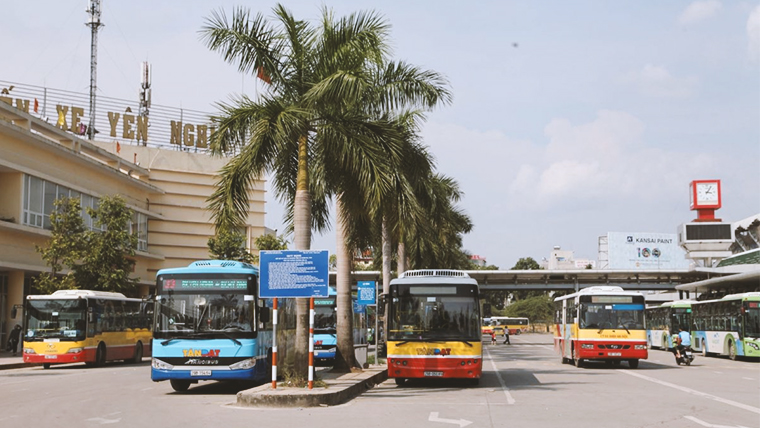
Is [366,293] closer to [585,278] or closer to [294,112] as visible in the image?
[294,112]

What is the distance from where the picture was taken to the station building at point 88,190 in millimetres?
44062

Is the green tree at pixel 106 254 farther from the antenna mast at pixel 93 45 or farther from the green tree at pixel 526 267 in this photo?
the green tree at pixel 526 267

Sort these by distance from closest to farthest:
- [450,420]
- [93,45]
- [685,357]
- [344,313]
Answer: [450,420]
[344,313]
[685,357]
[93,45]

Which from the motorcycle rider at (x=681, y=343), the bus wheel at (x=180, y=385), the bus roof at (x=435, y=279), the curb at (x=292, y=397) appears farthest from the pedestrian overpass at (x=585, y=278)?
the curb at (x=292, y=397)

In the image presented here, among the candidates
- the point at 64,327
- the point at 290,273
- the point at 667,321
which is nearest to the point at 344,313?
the point at 290,273

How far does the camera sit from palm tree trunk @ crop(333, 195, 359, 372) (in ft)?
75.5

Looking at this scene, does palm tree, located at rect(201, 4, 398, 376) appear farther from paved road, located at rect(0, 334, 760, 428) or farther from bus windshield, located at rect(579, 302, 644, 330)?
bus windshield, located at rect(579, 302, 644, 330)

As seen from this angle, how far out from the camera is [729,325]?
3709 centimetres

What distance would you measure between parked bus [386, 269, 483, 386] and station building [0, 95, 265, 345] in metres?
6.11

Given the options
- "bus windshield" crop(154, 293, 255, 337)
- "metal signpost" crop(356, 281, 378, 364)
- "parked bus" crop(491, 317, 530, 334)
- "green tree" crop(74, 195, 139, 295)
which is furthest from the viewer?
"parked bus" crop(491, 317, 530, 334)

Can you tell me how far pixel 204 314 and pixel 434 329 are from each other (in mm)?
5616

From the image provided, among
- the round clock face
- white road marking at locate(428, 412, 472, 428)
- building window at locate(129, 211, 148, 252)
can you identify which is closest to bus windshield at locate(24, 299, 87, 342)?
white road marking at locate(428, 412, 472, 428)

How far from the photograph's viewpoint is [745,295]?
35.2m

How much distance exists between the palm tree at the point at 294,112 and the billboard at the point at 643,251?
9259cm
